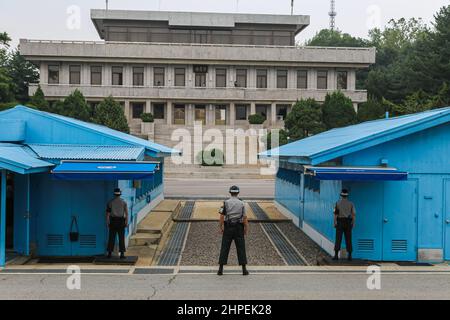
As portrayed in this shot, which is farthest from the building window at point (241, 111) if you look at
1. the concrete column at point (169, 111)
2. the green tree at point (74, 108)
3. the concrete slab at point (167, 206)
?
the concrete slab at point (167, 206)

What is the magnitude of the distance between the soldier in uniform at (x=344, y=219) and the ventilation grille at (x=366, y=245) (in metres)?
0.69

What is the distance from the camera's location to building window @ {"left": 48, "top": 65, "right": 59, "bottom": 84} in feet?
200

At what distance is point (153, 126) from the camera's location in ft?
181

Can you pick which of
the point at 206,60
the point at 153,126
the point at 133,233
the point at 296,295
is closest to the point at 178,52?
the point at 206,60

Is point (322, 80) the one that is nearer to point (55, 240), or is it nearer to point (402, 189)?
point (402, 189)

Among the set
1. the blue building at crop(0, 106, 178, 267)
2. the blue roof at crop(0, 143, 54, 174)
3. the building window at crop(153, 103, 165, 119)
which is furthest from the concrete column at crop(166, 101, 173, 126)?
the blue roof at crop(0, 143, 54, 174)

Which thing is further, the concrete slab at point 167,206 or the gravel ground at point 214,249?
the concrete slab at point 167,206

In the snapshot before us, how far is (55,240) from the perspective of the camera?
42.9ft

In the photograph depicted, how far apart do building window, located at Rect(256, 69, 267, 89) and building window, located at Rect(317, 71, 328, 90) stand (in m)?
6.24

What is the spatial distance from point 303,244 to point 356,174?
166 inches

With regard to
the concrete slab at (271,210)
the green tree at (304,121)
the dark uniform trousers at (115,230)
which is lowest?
the concrete slab at (271,210)

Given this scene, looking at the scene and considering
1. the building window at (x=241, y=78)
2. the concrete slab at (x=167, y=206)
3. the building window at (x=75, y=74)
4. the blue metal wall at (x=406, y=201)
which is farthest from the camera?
the building window at (x=241, y=78)

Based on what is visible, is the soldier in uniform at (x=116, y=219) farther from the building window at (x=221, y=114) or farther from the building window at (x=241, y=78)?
the building window at (x=221, y=114)

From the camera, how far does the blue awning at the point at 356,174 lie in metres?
11.6
